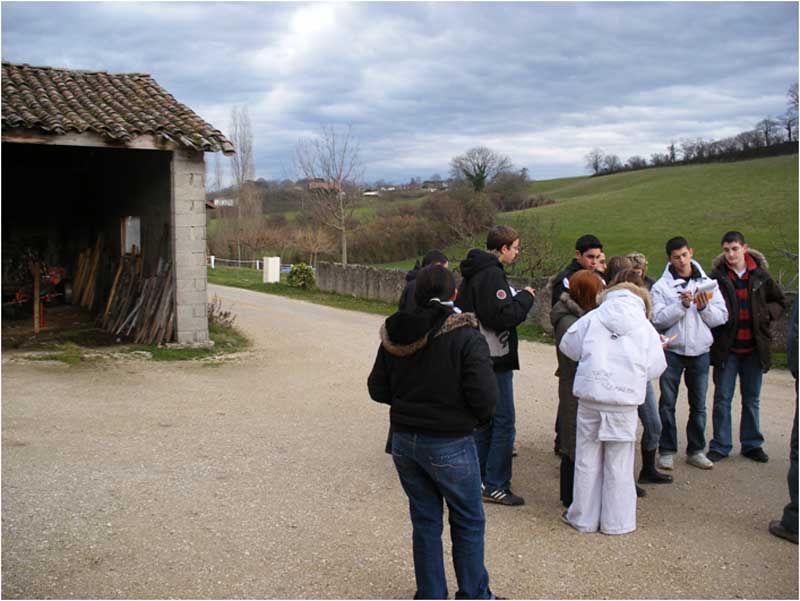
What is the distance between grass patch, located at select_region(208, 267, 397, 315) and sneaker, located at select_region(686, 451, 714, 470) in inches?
533

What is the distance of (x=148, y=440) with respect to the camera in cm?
761

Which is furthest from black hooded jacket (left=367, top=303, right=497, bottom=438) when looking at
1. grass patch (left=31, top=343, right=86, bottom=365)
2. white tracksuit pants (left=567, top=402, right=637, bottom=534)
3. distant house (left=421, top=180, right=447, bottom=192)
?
distant house (left=421, top=180, right=447, bottom=192)

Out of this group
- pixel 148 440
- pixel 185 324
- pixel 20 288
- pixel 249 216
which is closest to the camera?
pixel 148 440

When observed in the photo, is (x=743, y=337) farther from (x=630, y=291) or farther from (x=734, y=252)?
(x=630, y=291)

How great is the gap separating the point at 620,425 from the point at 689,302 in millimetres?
1865

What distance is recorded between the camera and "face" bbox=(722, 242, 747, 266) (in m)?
6.70

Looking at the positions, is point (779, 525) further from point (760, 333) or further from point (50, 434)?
point (50, 434)

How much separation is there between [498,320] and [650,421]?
5.07 feet

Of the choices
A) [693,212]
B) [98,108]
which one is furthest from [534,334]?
[693,212]

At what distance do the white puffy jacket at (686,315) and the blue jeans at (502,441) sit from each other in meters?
1.67

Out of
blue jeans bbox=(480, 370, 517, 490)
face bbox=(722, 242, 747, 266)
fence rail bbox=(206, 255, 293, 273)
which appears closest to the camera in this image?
blue jeans bbox=(480, 370, 517, 490)

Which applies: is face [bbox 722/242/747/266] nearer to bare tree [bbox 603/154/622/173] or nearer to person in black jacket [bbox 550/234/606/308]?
person in black jacket [bbox 550/234/606/308]

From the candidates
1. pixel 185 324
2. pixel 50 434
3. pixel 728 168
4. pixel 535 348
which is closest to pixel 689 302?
pixel 50 434

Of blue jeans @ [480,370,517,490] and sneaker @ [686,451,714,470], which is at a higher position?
blue jeans @ [480,370,517,490]
